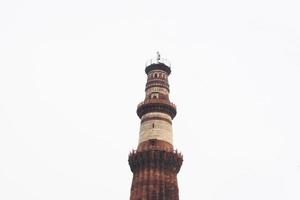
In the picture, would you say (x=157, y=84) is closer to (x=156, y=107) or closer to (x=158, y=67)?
(x=158, y=67)

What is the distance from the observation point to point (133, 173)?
138 feet

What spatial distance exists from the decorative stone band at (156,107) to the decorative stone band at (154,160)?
4.96 m


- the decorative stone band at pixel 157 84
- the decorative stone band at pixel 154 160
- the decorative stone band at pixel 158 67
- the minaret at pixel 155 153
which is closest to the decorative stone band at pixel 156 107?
the minaret at pixel 155 153

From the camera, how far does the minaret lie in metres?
39.4

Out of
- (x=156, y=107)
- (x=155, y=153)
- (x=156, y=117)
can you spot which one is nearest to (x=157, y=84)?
(x=156, y=107)

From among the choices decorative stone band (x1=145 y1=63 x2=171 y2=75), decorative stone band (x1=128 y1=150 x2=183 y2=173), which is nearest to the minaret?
decorative stone band (x1=128 y1=150 x2=183 y2=173)

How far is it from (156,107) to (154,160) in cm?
627

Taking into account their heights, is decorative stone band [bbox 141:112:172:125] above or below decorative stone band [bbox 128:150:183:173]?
above

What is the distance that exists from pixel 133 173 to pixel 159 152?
11.0ft

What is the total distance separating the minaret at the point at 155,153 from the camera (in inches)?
1550

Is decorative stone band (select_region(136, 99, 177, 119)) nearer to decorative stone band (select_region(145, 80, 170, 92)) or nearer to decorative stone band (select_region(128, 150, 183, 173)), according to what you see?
decorative stone band (select_region(145, 80, 170, 92))

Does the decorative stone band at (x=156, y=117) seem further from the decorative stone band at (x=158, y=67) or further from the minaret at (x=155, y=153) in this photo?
the decorative stone band at (x=158, y=67)

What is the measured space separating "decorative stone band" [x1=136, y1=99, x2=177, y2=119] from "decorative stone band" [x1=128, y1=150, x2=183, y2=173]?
4.96 m

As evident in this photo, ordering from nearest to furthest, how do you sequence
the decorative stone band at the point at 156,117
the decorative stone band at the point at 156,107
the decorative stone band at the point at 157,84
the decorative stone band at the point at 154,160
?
the decorative stone band at the point at 154,160, the decorative stone band at the point at 156,117, the decorative stone band at the point at 156,107, the decorative stone band at the point at 157,84
